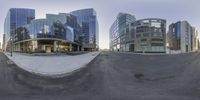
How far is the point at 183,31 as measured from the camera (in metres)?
148

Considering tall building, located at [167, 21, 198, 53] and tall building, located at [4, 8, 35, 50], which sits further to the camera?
tall building, located at [167, 21, 198, 53]

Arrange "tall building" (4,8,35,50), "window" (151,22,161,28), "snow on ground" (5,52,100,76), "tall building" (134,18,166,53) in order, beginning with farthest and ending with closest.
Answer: "tall building" (4,8,35,50) < "window" (151,22,161,28) < "tall building" (134,18,166,53) < "snow on ground" (5,52,100,76)

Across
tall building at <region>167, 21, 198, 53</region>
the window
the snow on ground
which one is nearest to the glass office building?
the window

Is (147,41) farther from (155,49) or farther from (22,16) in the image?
(22,16)

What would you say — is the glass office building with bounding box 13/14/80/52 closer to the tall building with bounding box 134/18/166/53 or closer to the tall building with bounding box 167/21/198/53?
the tall building with bounding box 134/18/166/53

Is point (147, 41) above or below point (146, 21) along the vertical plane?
below

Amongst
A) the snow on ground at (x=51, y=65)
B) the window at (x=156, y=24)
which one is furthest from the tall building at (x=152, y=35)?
the snow on ground at (x=51, y=65)

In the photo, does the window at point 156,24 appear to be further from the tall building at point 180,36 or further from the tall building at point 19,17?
the tall building at point 19,17

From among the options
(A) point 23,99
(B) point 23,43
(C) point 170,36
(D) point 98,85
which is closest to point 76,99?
(A) point 23,99

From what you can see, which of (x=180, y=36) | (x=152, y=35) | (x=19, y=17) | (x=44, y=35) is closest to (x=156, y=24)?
(x=152, y=35)

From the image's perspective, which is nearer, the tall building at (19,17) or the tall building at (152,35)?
the tall building at (152,35)

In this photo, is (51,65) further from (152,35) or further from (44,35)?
(152,35)

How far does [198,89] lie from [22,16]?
410 ft

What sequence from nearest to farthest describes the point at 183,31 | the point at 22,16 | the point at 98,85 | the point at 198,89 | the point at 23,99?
the point at 23,99, the point at 198,89, the point at 98,85, the point at 22,16, the point at 183,31
